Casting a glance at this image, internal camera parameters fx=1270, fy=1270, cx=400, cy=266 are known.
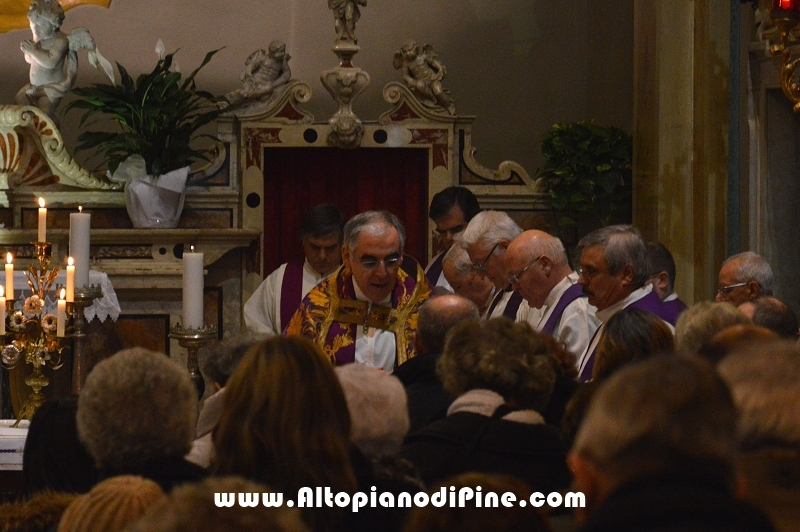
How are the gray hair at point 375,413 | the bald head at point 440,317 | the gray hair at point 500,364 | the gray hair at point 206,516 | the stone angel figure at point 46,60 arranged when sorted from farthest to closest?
1. the stone angel figure at point 46,60
2. the bald head at point 440,317
3. the gray hair at point 500,364
4. the gray hair at point 375,413
5. the gray hair at point 206,516

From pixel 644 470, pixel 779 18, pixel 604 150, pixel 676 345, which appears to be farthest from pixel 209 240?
pixel 644 470

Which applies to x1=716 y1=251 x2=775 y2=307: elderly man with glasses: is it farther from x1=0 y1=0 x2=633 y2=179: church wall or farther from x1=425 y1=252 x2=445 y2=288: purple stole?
x1=0 y1=0 x2=633 y2=179: church wall

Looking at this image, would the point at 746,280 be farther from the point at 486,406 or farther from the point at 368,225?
the point at 486,406

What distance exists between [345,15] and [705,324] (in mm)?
5382

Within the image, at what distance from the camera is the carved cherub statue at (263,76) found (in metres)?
8.25

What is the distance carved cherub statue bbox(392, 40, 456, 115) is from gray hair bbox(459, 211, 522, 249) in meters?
3.18

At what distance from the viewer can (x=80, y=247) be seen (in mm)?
4355

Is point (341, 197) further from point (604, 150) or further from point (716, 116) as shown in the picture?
point (716, 116)

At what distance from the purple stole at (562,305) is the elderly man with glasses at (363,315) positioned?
1.76 feet

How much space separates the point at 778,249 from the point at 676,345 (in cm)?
416

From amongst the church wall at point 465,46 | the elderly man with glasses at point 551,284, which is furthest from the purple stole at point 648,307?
the church wall at point 465,46

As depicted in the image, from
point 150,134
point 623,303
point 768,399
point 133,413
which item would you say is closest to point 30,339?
point 133,413

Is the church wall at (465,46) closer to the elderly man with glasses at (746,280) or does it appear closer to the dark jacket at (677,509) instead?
the elderly man with glasses at (746,280)

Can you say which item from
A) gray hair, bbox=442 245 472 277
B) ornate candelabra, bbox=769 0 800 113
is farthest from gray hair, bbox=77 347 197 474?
ornate candelabra, bbox=769 0 800 113
